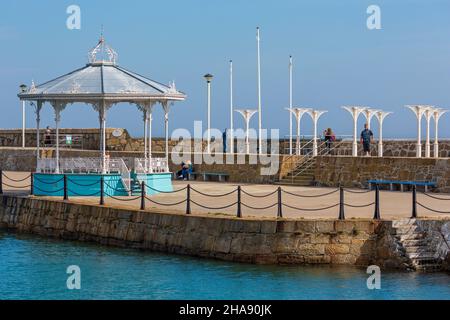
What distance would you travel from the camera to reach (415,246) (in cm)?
2281

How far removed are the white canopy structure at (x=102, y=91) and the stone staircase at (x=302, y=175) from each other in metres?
5.52

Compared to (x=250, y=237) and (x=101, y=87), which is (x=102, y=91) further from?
(x=250, y=237)

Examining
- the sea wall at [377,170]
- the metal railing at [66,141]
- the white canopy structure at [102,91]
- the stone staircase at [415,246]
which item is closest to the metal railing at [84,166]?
the white canopy structure at [102,91]

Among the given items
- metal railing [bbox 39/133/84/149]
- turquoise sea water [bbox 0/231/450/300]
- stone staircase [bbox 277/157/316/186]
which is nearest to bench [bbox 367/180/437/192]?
stone staircase [bbox 277/157/316/186]

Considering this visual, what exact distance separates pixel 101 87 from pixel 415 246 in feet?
41.6

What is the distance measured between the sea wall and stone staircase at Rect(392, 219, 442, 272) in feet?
26.3

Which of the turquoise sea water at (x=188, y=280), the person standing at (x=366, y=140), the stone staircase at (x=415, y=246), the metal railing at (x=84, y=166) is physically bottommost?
the turquoise sea water at (x=188, y=280)

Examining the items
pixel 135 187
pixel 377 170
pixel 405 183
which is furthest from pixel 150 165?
pixel 405 183

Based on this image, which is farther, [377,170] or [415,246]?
[377,170]

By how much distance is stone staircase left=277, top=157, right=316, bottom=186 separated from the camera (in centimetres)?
3553

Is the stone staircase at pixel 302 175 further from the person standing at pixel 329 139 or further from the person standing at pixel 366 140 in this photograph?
the person standing at pixel 329 139

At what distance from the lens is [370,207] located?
26.2 meters

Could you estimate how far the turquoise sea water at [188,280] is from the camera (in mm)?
20578
